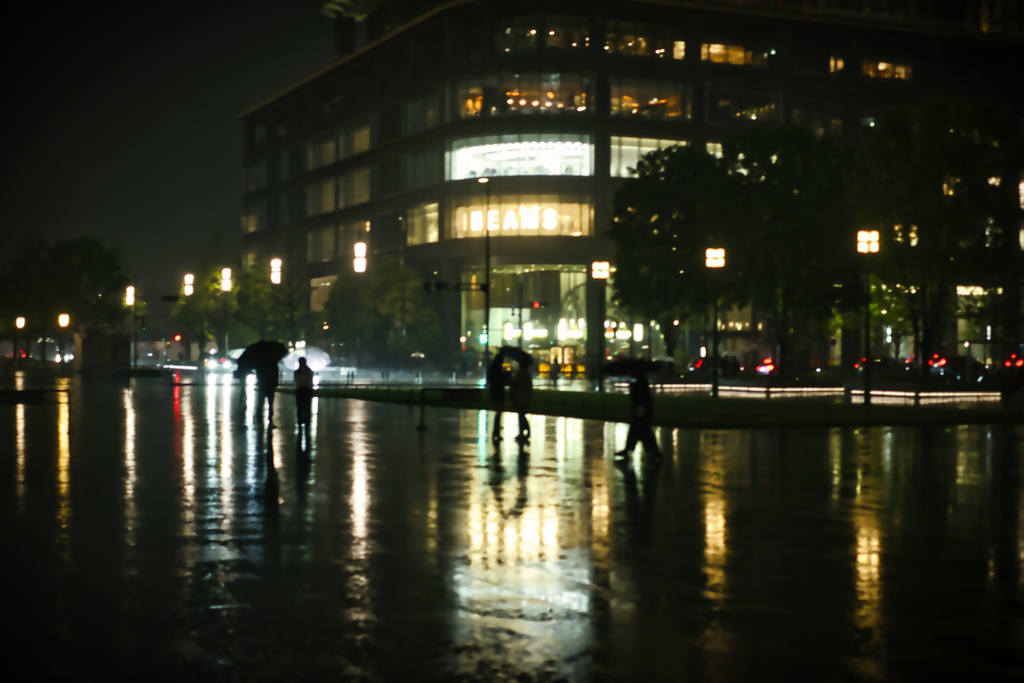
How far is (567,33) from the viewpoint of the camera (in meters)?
87.1

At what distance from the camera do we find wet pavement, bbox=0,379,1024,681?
636 centimetres

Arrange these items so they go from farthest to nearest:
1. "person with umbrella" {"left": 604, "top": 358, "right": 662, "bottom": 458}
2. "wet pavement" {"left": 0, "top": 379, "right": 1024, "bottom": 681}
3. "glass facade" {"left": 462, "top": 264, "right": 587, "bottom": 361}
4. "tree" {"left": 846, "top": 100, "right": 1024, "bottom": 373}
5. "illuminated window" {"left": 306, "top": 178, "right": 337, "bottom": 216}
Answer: "illuminated window" {"left": 306, "top": 178, "right": 337, "bottom": 216} < "glass facade" {"left": 462, "top": 264, "right": 587, "bottom": 361} < "tree" {"left": 846, "top": 100, "right": 1024, "bottom": 373} < "person with umbrella" {"left": 604, "top": 358, "right": 662, "bottom": 458} < "wet pavement" {"left": 0, "top": 379, "right": 1024, "bottom": 681}

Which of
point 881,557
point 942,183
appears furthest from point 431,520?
point 942,183

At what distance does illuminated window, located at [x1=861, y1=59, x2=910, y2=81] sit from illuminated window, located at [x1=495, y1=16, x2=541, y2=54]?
98.7 ft

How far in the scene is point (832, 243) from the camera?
54.8 metres

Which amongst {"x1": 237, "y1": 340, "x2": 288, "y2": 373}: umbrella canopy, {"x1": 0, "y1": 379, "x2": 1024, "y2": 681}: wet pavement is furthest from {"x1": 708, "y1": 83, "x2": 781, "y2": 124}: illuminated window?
{"x1": 0, "y1": 379, "x2": 1024, "y2": 681}: wet pavement

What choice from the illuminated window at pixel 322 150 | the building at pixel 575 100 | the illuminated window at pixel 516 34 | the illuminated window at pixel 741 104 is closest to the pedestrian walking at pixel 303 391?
the building at pixel 575 100

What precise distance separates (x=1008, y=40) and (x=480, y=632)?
104m

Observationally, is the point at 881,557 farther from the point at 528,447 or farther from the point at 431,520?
the point at 528,447

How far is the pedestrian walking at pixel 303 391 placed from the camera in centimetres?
2192

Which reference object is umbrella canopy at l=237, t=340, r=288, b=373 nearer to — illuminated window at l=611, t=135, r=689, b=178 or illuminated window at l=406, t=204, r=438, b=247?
illuminated window at l=611, t=135, r=689, b=178

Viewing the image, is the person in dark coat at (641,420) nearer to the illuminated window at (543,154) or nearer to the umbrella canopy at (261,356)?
the umbrella canopy at (261,356)

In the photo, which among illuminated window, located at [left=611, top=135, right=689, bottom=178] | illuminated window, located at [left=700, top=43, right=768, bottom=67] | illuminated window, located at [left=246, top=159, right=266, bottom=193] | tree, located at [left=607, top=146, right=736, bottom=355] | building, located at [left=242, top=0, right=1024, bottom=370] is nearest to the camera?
tree, located at [left=607, top=146, right=736, bottom=355]

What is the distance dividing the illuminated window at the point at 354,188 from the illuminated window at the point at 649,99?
27285mm
